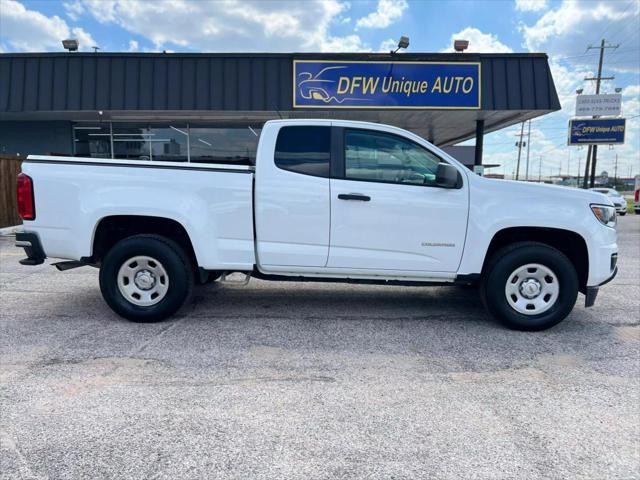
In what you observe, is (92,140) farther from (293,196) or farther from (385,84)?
(293,196)

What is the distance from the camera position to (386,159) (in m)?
4.64

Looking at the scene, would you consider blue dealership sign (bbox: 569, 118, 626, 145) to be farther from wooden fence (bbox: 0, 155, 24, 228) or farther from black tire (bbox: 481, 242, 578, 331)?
wooden fence (bbox: 0, 155, 24, 228)

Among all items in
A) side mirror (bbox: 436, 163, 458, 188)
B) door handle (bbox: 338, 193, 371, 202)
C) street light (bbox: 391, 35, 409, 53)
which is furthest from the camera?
street light (bbox: 391, 35, 409, 53)

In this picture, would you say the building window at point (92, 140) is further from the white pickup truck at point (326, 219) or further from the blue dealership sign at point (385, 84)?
the white pickup truck at point (326, 219)

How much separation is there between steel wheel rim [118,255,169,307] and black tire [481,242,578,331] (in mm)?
3267

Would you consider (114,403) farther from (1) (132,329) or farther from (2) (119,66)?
(2) (119,66)

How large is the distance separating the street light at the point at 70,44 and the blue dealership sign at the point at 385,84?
579cm

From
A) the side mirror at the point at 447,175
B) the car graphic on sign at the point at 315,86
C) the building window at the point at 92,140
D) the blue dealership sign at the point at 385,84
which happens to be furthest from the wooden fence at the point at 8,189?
the side mirror at the point at 447,175

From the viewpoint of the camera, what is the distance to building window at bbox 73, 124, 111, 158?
550 inches

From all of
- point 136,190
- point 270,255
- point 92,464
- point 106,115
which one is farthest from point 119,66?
point 92,464

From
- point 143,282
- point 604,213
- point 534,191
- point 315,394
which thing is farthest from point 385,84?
point 315,394

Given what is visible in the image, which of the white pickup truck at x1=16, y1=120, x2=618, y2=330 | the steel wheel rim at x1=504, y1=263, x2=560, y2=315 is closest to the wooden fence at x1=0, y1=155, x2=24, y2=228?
the white pickup truck at x1=16, y1=120, x2=618, y2=330

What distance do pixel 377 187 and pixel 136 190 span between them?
2.35 metres

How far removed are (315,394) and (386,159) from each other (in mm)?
2433
